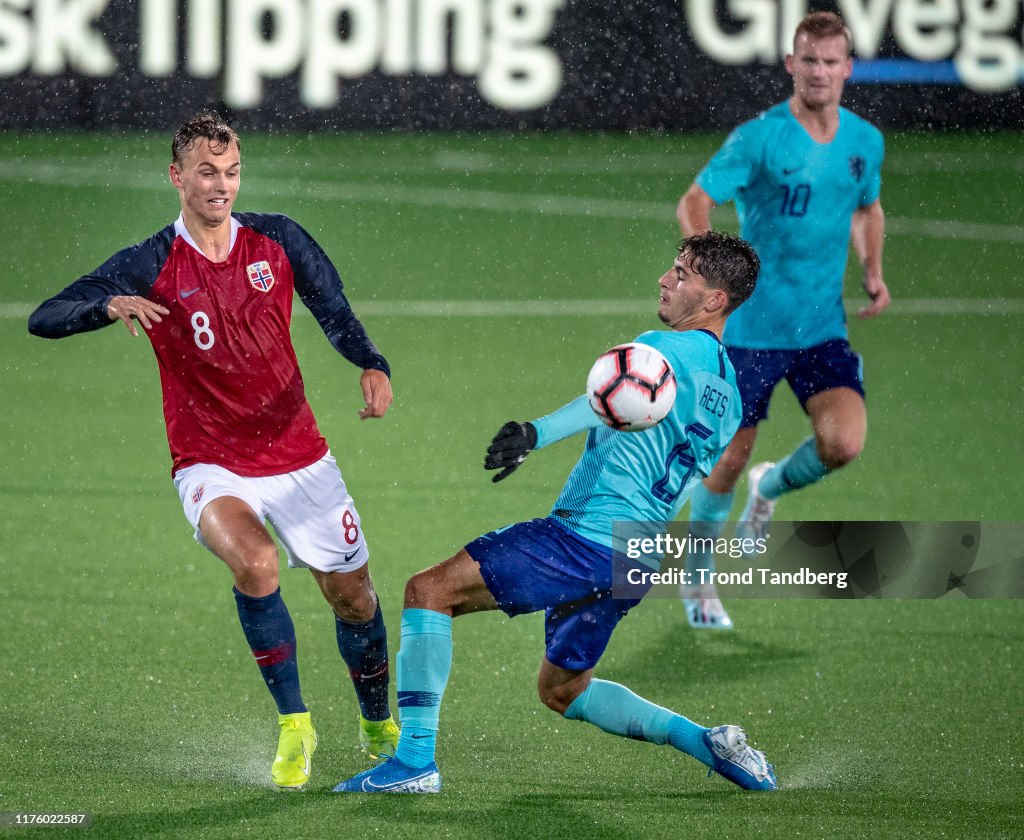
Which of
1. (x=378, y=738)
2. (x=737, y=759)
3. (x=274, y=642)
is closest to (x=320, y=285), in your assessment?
(x=274, y=642)

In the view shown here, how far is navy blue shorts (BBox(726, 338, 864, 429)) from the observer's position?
24.7ft

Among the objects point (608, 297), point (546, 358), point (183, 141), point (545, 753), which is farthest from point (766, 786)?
point (608, 297)

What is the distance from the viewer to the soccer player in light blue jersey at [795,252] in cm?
756

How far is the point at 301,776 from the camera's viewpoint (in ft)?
17.6

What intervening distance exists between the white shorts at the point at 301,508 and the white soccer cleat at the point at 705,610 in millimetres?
2172

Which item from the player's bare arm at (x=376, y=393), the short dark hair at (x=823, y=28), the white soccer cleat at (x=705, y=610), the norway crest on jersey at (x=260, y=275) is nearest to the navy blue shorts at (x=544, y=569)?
the player's bare arm at (x=376, y=393)

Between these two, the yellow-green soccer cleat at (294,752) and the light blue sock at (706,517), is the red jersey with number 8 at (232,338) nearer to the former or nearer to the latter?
the yellow-green soccer cleat at (294,752)

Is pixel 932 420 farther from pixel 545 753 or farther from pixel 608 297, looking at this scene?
pixel 545 753

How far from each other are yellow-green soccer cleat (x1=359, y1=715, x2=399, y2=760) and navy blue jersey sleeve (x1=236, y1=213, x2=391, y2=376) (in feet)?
3.76

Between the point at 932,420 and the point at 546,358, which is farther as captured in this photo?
the point at 546,358

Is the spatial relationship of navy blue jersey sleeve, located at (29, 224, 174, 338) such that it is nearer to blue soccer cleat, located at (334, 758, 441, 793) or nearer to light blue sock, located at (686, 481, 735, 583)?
blue soccer cleat, located at (334, 758, 441, 793)

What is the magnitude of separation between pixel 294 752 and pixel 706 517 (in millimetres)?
2800

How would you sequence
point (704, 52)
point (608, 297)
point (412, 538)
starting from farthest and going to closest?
point (704, 52), point (608, 297), point (412, 538)

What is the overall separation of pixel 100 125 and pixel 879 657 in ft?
49.6
